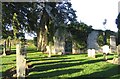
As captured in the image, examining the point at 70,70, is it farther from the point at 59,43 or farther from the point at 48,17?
the point at 48,17

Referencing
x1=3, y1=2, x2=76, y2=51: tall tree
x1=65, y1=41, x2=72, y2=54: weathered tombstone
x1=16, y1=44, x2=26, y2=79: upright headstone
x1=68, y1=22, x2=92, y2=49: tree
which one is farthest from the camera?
x1=65, y1=41, x2=72, y2=54: weathered tombstone

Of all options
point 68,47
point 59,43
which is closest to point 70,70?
point 59,43

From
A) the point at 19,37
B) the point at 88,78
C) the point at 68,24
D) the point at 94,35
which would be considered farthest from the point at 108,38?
the point at 88,78

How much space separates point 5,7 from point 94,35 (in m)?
22.1

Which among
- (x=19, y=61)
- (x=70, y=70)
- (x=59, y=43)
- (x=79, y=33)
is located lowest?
(x=70, y=70)

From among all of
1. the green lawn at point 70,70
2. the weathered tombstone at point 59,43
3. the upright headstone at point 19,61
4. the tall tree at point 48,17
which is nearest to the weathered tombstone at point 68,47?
the weathered tombstone at point 59,43

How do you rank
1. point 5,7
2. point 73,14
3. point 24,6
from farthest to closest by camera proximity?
point 73,14
point 24,6
point 5,7

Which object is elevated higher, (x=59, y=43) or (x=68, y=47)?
(x=59, y=43)

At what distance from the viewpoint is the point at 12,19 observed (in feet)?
115

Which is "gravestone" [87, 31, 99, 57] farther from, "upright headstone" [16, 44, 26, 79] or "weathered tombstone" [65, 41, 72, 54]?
"upright headstone" [16, 44, 26, 79]

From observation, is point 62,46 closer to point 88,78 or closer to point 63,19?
point 63,19

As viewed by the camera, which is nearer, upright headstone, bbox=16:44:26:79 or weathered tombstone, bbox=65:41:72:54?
upright headstone, bbox=16:44:26:79

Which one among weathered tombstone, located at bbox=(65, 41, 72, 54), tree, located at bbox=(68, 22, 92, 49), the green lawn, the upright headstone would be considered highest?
tree, located at bbox=(68, 22, 92, 49)

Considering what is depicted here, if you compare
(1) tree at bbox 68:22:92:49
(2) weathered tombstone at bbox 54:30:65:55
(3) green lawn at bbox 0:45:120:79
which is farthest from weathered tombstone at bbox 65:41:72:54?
(3) green lawn at bbox 0:45:120:79
